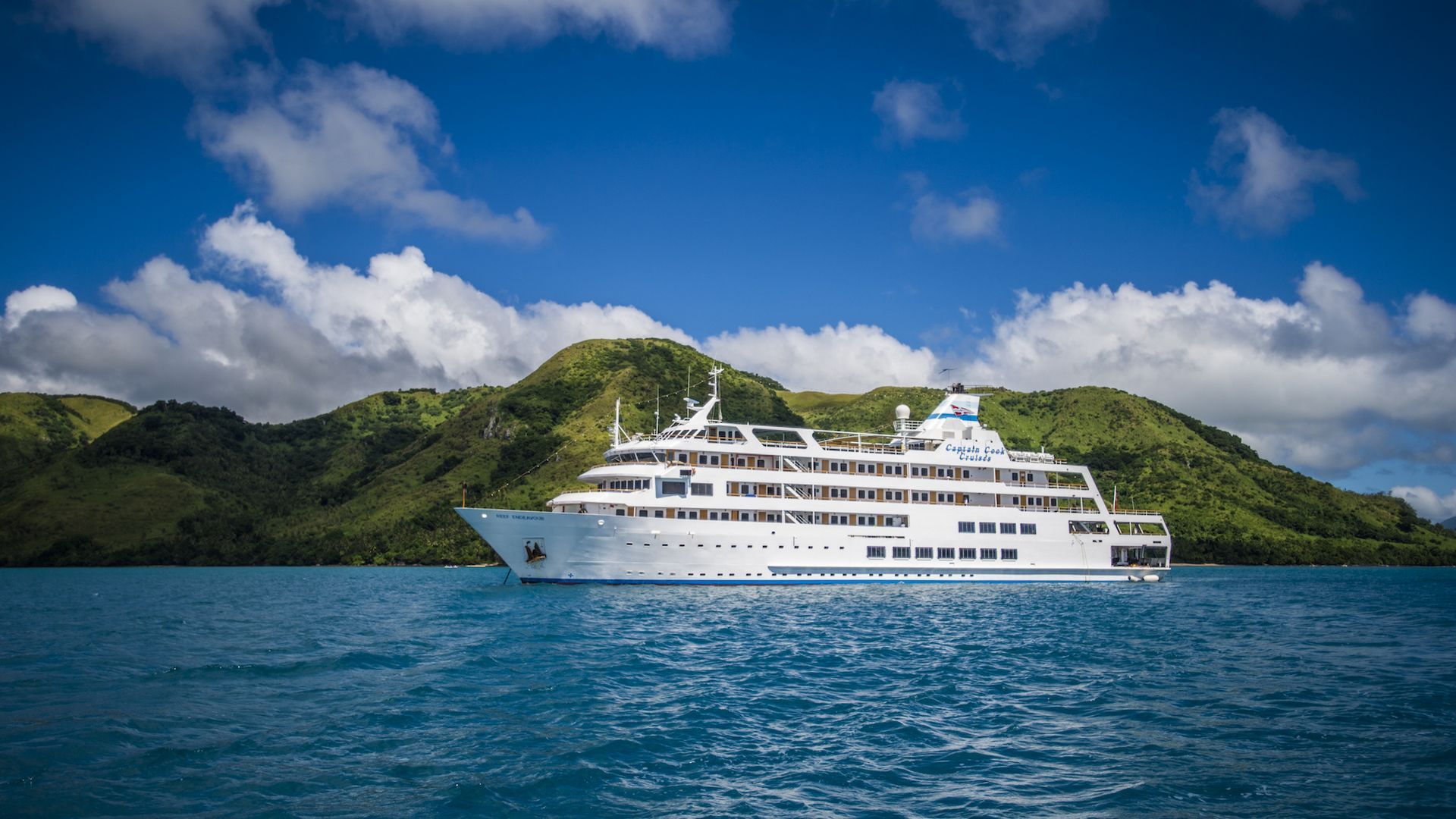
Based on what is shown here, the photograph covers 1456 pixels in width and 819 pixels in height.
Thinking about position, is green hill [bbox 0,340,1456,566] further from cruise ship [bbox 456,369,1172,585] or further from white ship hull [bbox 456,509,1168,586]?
white ship hull [bbox 456,509,1168,586]

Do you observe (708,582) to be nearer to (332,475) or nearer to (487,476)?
(487,476)

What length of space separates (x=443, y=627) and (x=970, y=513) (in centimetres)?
3468

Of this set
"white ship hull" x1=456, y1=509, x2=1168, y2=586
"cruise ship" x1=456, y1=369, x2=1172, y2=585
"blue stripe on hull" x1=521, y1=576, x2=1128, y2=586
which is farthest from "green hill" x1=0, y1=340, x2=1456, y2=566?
"white ship hull" x1=456, y1=509, x2=1168, y2=586

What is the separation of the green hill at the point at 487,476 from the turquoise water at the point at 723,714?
84.1 metres

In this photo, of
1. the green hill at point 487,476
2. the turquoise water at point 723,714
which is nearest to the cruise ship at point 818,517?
the turquoise water at point 723,714

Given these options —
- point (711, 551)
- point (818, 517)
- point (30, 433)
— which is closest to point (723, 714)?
point (711, 551)

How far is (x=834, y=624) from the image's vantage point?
32.5 meters

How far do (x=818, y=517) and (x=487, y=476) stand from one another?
88511 millimetres

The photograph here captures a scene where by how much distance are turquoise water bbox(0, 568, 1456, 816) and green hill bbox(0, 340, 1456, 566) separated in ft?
276

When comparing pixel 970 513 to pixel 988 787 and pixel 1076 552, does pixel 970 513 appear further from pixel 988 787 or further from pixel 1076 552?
pixel 988 787

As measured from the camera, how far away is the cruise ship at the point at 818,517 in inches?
1817

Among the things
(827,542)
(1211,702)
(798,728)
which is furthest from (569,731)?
(827,542)

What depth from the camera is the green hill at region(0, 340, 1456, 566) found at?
116m

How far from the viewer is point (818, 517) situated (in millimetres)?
51406
